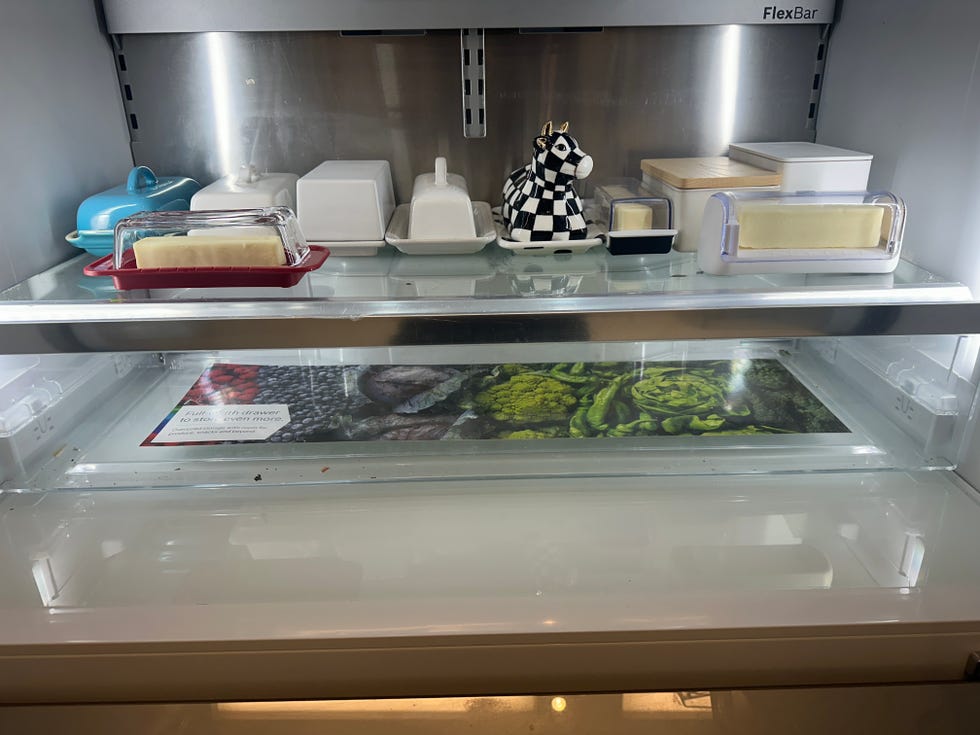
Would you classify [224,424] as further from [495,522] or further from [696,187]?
[696,187]

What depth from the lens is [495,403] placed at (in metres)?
1.06

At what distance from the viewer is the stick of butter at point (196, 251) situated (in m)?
0.78

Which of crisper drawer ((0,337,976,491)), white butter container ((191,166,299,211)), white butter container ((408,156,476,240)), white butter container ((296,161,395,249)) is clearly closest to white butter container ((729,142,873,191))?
crisper drawer ((0,337,976,491))

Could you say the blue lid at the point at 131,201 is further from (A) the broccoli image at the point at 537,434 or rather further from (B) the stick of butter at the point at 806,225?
(B) the stick of butter at the point at 806,225

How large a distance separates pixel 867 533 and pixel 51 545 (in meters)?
1.02

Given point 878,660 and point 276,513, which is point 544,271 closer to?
point 276,513

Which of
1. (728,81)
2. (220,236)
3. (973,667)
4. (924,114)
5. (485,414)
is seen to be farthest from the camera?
(728,81)

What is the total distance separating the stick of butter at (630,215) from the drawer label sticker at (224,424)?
58cm

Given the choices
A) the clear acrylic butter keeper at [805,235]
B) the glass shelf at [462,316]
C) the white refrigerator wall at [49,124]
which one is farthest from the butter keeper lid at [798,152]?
the white refrigerator wall at [49,124]

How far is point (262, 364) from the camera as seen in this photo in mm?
Answer: 1132

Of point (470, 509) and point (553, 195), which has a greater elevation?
point (553, 195)

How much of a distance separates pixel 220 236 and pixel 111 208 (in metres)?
0.25

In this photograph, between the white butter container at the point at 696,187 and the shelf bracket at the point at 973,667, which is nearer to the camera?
the shelf bracket at the point at 973,667

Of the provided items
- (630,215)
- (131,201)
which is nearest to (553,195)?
(630,215)
